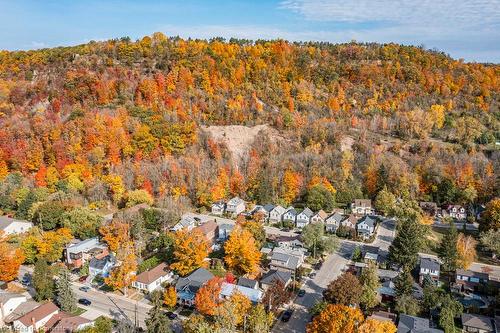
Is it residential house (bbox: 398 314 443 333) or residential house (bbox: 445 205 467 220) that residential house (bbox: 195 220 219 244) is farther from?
residential house (bbox: 445 205 467 220)

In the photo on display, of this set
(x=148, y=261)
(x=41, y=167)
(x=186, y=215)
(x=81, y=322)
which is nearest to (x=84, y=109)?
(x=41, y=167)

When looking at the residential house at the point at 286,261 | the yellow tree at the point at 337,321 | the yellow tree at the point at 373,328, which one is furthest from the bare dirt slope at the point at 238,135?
the yellow tree at the point at 373,328

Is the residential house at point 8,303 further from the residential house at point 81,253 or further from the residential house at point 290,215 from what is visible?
the residential house at point 290,215

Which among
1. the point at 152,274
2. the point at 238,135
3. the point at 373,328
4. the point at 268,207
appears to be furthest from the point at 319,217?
the point at 238,135

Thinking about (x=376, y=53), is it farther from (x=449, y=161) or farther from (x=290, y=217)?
(x=290, y=217)

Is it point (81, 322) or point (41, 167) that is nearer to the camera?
point (81, 322)
